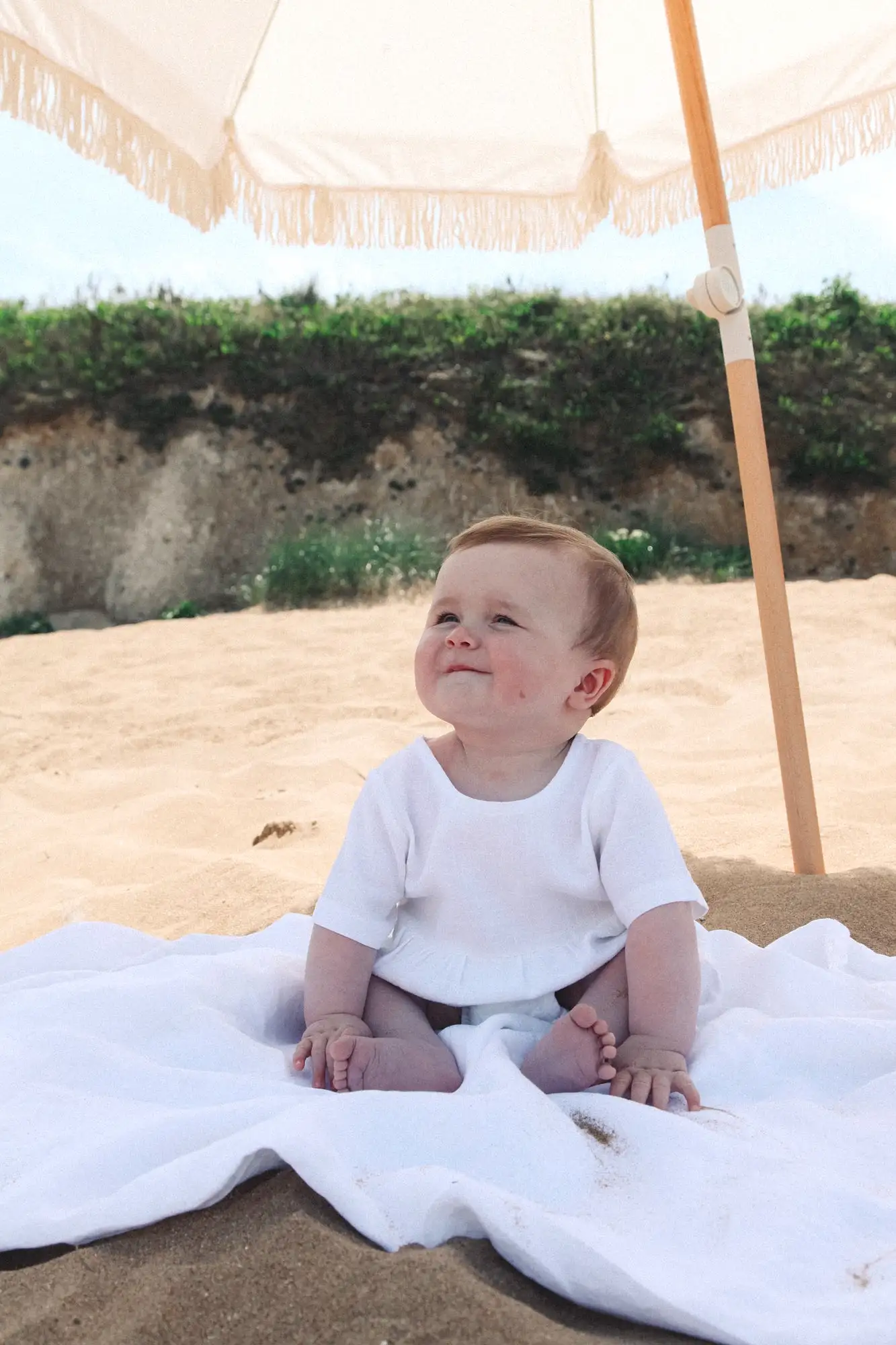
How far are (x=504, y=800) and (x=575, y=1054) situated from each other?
42 centimetres

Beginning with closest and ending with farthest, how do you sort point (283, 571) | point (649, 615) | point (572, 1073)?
point (572, 1073), point (649, 615), point (283, 571)

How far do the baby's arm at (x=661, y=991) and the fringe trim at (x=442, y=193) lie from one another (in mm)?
2280

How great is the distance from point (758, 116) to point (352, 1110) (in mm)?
2962

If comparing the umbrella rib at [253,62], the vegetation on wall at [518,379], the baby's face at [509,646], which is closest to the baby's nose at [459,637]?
the baby's face at [509,646]

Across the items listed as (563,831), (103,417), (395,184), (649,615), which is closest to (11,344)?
(103,417)

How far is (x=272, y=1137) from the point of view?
1.33m

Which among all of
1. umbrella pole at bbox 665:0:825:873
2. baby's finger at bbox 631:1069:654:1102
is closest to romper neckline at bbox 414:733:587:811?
baby's finger at bbox 631:1069:654:1102

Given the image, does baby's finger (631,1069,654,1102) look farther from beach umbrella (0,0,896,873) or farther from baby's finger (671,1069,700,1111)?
beach umbrella (0,0,896,873)

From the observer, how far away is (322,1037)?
1683mm

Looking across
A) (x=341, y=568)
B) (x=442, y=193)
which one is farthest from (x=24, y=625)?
(x=442, y=193)

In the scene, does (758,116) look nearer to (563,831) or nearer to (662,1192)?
(563,831)

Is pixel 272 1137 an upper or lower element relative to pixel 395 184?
lower

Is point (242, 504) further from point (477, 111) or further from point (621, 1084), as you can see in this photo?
point (621, 1084)

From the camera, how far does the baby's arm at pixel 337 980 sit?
175 centimetres
